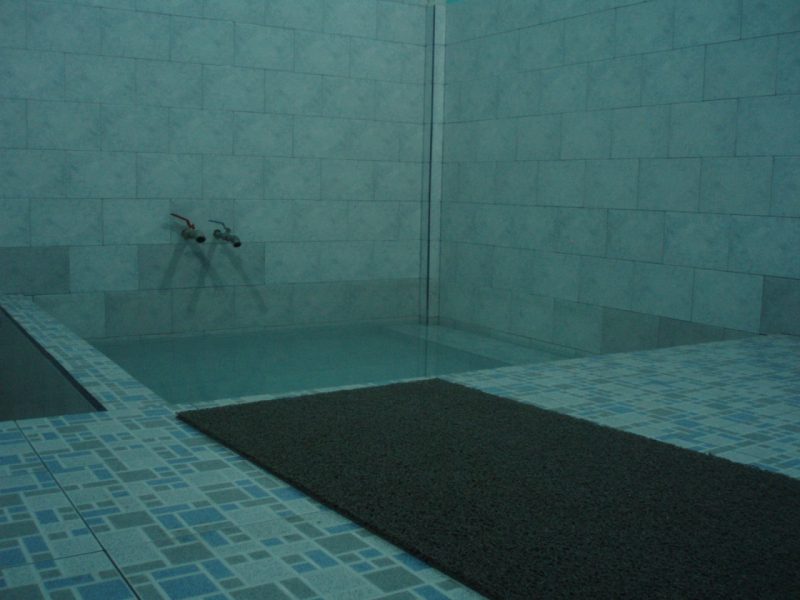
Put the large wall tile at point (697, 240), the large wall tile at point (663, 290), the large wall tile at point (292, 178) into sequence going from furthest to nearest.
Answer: the large wall tile at point (292, 178)
the large wall tile at point (663, 290)
the large wall tile at point (697, 240)

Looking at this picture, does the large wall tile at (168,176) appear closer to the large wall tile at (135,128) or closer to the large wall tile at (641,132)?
the large wall tile at (135,128)

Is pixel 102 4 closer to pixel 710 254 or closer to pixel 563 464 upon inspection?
pixel 710 254

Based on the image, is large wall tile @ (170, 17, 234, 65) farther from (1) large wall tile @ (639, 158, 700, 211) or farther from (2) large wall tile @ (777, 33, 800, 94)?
(2) large wall tile @ (777, 33, 800, 94)

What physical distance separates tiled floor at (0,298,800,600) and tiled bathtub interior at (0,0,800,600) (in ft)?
0.10

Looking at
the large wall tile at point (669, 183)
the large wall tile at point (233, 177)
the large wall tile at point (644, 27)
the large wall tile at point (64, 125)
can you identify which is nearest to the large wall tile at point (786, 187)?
the large wall tile at point (669, 183)

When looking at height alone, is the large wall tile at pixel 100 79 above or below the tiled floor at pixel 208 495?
above

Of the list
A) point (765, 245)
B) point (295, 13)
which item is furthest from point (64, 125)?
point (765, 245)

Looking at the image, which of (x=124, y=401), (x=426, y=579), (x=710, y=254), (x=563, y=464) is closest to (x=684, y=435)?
(x=563, y=464)

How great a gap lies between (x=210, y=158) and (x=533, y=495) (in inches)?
181

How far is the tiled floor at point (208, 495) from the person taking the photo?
1686mm

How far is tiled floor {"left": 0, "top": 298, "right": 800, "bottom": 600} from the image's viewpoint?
1.69 metres

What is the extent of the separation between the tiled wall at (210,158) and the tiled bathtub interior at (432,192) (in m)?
0.02

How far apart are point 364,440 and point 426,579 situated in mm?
966

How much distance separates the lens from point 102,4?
5.70m
